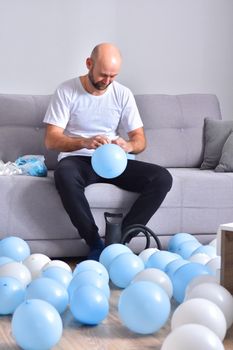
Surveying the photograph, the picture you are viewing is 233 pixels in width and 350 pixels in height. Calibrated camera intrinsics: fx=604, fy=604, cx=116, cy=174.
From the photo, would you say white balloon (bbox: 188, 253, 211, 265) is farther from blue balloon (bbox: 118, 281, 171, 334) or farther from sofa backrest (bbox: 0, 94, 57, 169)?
sofa backrest (bbox: 0, 94, 57, 169)

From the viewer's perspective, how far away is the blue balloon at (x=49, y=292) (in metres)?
1.82

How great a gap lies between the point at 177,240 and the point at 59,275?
92cm

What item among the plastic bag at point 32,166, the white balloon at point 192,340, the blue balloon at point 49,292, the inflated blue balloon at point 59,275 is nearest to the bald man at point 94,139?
the plastic bag at point 32,166

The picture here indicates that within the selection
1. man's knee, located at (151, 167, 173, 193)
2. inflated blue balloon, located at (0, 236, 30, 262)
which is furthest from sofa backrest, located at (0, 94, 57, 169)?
inflated blue balloon, located at (0, 236, 30, 262)

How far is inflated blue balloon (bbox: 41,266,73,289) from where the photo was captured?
2.04 metres

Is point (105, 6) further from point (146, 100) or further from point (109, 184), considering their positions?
point (109, 184)

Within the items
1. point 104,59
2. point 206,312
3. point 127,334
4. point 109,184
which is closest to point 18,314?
point 127,334

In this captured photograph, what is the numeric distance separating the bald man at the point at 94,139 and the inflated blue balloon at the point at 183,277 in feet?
2.33

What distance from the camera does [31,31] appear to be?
3.79m

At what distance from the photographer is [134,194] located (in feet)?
9.68

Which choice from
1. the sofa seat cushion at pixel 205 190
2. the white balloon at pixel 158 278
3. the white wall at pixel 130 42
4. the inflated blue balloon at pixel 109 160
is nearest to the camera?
the white balloon at pixel 158 278

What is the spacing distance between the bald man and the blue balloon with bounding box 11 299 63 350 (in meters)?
1.13

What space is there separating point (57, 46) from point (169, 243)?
1.64 metres

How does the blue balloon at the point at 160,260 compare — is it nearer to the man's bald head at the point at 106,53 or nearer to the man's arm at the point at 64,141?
the man's arm at the point at 64,141
